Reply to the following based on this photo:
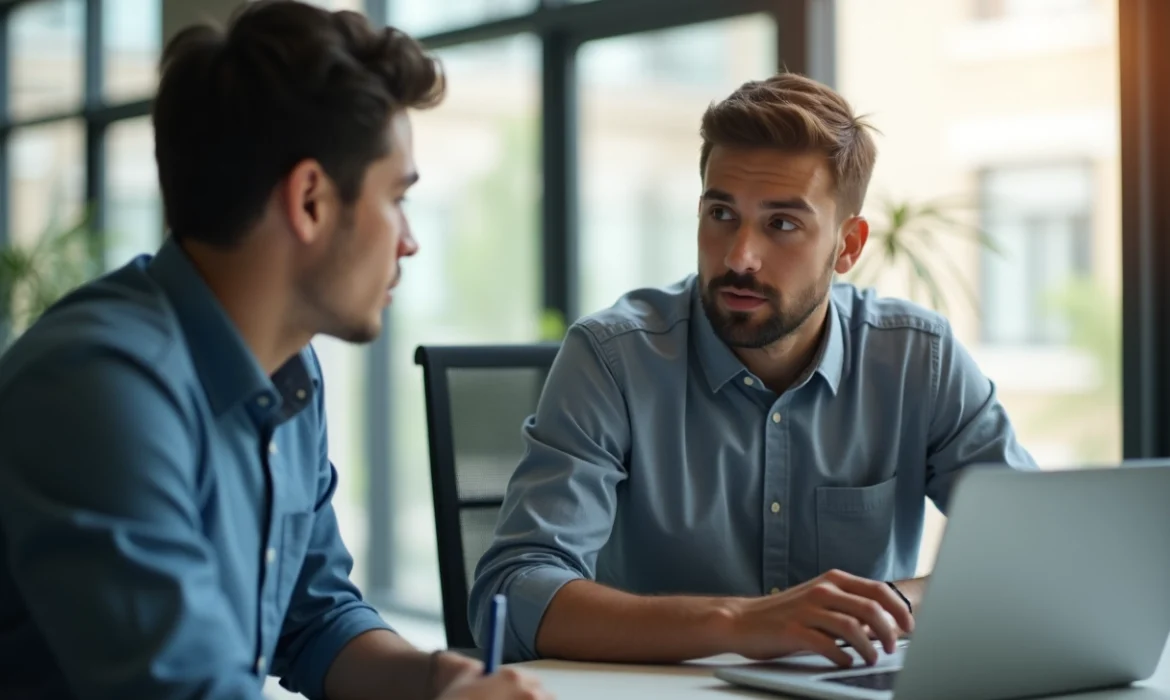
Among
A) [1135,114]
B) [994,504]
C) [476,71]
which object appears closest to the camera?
[994,504]

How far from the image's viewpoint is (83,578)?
0.94 meters

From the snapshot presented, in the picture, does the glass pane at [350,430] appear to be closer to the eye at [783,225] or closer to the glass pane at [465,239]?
the glass pane at [465,239]

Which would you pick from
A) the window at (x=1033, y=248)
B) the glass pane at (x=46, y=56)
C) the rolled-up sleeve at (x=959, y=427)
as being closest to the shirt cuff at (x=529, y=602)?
the rolled-up sleeve at (x=959, y=427)

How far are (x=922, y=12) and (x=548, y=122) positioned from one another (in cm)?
121

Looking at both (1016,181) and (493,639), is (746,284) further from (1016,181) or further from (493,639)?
(1016,181)

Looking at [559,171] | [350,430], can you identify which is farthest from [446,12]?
[350,430]

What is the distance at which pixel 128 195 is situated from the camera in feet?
19.0

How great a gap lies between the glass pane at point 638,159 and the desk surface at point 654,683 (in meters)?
2.51

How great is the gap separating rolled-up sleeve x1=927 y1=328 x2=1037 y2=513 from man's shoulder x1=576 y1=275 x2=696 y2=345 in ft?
1.17

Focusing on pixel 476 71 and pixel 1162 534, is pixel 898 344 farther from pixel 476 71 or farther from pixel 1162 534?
pixel 476 71

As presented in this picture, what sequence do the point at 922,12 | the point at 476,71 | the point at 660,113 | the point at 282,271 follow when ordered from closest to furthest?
the point at 282,271
the point at 922,12
the point at 660,113
the point at 476,71

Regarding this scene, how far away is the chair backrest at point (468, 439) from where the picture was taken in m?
1.79

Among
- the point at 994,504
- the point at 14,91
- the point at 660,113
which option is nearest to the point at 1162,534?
the point at 994,504

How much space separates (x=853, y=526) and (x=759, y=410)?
20cm
